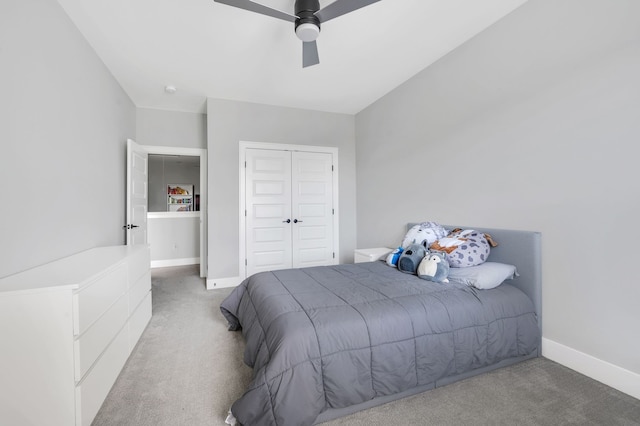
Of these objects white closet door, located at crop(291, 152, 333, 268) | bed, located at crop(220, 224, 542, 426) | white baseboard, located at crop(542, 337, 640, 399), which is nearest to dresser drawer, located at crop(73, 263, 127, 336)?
bed, located at crop(220, 224, 542, 426)

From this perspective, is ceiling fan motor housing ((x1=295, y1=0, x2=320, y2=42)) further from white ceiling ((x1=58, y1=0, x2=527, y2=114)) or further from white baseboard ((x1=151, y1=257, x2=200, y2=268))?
white baseboard ((x1=151, y1=257, x2=200, y2=268))

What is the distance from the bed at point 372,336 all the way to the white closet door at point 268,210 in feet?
6.16

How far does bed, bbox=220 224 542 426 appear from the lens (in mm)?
1307

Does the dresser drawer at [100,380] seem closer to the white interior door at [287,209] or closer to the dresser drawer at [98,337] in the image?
the dresser drawer at [98,337]

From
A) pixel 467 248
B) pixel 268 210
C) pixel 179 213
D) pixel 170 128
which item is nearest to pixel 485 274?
pixel 467 248

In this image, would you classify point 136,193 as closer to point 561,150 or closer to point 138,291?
point 138,291

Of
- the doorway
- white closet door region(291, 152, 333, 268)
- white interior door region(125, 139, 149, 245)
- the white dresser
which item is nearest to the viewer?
the white dresser

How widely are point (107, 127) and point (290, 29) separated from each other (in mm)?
2238

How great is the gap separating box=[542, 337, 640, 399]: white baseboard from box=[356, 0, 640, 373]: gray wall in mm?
47

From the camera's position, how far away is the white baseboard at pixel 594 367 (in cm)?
158

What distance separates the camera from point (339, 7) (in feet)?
5.89

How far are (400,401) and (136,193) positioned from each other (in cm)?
376

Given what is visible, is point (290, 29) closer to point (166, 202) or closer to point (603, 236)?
point (603, 236)

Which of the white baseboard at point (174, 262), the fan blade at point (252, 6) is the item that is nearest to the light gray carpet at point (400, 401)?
the fan blade at point (252, 6)
